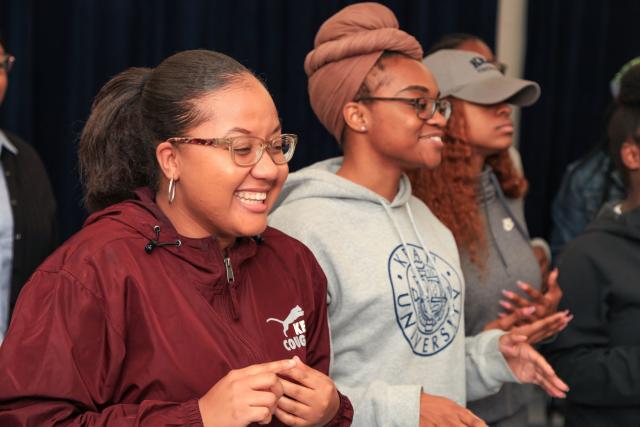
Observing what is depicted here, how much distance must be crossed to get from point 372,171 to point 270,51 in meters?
1.56

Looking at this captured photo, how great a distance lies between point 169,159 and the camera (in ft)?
5.03


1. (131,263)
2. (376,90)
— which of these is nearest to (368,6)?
(376,90)

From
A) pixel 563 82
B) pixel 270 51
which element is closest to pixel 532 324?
pixel 270 51

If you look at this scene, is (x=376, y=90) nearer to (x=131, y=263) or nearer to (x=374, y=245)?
(x=374, y=245)

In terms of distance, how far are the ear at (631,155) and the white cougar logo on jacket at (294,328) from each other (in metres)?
1.36

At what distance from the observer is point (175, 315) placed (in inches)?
56.2

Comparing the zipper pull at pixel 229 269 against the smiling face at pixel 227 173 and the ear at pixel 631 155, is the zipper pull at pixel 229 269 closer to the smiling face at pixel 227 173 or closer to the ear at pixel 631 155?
the smiling face at pixel 227 173

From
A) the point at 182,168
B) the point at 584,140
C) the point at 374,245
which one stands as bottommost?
the point at 584,140

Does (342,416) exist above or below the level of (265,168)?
below

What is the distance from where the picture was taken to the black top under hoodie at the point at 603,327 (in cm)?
235

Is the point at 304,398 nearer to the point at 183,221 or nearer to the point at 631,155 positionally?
the point at 183,221

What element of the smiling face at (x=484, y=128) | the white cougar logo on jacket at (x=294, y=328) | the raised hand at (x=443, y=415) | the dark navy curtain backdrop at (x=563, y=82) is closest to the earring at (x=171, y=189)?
the white cougar logo on jacket at (x=294, y=328)

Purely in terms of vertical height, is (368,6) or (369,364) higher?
(368,6)

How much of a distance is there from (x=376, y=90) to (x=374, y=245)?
0.40 meters
